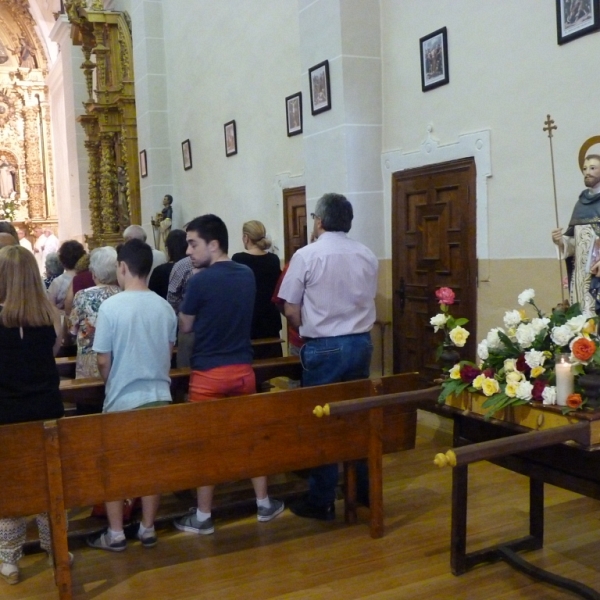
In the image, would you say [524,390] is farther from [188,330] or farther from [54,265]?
[54,265]

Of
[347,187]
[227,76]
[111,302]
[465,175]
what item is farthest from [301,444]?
[227,76]

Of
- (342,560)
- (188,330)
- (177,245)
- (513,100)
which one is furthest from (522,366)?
(177,245)

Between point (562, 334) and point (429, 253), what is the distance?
2.72 meters

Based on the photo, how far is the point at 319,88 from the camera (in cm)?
602

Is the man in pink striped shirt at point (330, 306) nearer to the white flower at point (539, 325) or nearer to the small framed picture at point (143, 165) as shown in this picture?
the white flower at point (539, 325)

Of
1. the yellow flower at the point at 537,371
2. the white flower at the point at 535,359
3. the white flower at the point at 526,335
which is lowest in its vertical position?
the yellow flower at the point at 537,371

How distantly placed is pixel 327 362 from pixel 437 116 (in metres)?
2.49

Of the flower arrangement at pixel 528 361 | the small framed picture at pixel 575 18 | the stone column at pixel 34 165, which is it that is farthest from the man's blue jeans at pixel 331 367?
the stone column at pixel 34 165

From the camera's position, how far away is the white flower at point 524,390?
2.75 m

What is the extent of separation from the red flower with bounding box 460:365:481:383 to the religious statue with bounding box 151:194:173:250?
741cm

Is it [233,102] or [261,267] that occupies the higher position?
[233,102]

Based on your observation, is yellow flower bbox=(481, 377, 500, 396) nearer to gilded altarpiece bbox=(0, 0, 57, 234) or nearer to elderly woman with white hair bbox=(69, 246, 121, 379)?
elderly woman with white hair bbox=(69, 246, 121, 379)

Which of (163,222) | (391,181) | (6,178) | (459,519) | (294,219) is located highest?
(6,178)

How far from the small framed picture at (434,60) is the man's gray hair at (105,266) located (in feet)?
9.24
